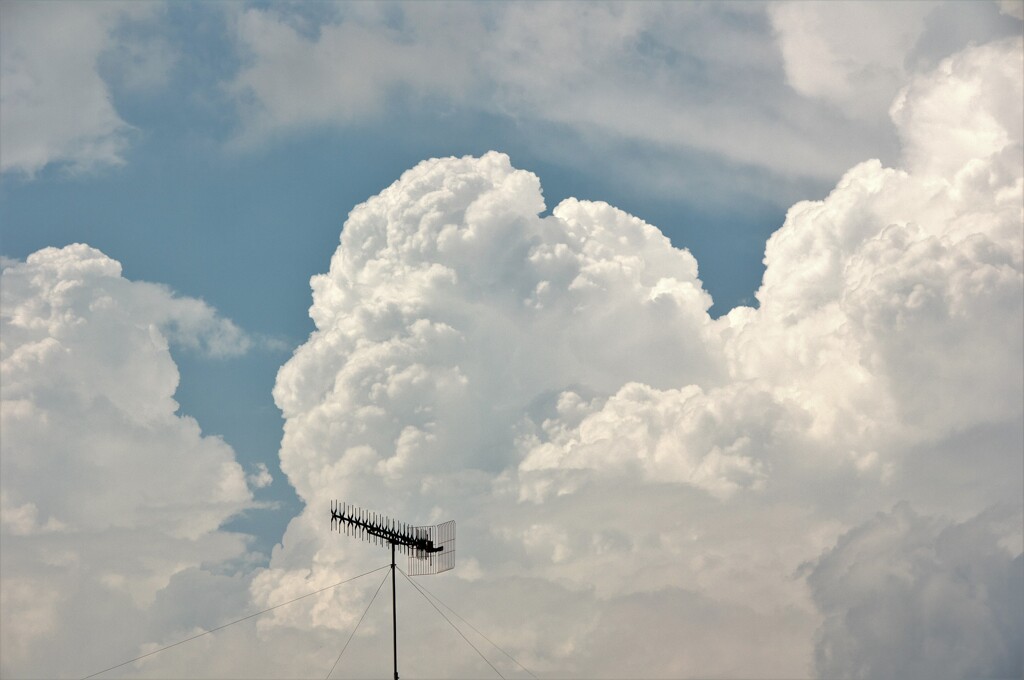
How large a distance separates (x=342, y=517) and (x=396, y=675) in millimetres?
19666

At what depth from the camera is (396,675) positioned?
5901 inches

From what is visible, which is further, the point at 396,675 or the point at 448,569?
the point at 448,569

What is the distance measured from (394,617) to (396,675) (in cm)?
722

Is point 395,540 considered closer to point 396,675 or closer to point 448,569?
point 448,569

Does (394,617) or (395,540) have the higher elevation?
(395,540)

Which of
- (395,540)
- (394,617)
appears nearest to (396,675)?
(394,617)

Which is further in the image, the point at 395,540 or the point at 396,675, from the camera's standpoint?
the point at 395,540

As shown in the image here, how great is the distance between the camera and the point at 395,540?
531 feet

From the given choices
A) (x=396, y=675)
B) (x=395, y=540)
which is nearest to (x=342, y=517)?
(x=395, y=540)

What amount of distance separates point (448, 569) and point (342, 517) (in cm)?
1431

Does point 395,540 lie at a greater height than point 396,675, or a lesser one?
greater

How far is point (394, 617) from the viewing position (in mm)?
154750

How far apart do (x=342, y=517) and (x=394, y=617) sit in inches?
516

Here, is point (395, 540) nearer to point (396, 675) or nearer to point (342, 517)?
point (342, 517)
